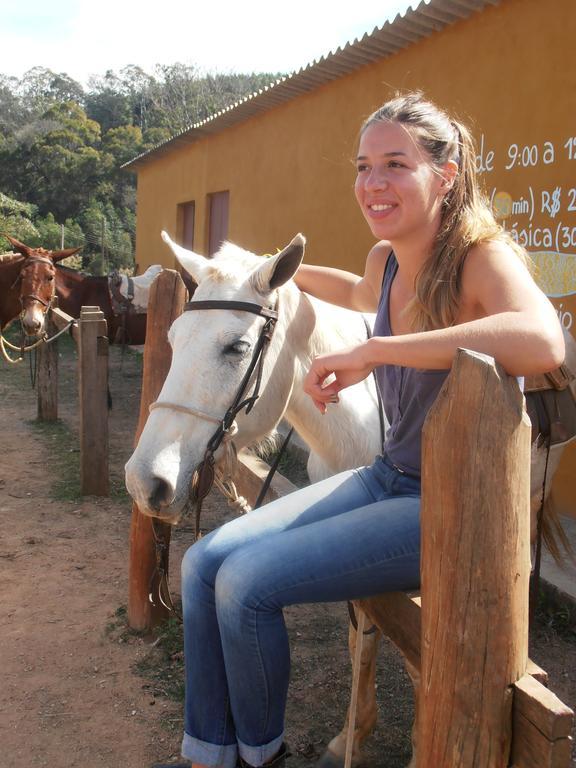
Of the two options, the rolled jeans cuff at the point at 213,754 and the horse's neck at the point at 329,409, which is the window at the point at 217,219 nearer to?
the horse's neck at the point at 329,409

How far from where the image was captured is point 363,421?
7.59 feet

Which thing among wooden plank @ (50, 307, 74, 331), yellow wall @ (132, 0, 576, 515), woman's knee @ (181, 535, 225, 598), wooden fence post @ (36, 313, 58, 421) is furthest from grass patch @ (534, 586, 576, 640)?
wooden fence post @ (36, 313, 58, 421)

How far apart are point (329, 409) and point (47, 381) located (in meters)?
5.46

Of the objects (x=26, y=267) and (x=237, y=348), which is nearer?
(x=237, y=348)

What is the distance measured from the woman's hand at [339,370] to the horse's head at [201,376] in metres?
0.41

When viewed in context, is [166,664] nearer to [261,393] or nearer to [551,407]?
[261,393]

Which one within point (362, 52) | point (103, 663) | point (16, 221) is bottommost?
point (103, 663)

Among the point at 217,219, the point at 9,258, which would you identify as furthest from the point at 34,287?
the point at 217,219

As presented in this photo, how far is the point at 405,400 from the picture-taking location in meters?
1.68

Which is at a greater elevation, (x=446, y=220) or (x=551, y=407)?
(x=446, y=220)

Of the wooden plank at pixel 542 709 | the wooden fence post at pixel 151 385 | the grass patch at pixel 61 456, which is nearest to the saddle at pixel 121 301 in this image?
the grass patch at pixel 61 456

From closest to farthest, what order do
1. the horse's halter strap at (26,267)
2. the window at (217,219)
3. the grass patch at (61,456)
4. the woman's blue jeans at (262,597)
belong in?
the woman's blue jeans at (262,597) → the grass patch at (61,456) → the horse's halter strap at (26,267) → the window at (217,219)

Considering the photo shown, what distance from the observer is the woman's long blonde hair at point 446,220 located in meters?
1.51

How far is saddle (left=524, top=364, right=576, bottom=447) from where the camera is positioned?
229 centimetres
